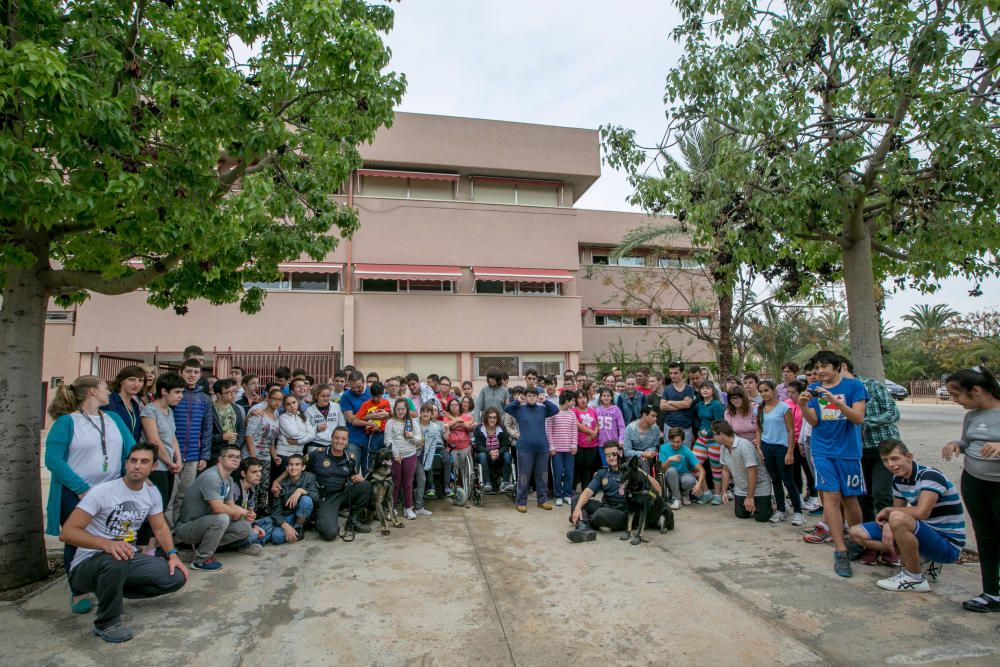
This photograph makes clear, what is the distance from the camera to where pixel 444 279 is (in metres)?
18.7

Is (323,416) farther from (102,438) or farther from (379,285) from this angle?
(379,285)

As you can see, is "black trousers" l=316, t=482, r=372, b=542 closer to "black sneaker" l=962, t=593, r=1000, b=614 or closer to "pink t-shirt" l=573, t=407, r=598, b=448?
"pink t-shirt" l=573, t=407, r=598, b=448

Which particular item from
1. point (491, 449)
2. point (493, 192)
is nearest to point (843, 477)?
point (491, 449)

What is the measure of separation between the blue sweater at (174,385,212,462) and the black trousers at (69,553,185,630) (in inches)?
74.9

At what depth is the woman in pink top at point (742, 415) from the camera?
752cm

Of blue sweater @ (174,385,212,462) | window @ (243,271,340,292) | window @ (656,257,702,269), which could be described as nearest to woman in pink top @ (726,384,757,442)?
blue sweater @ (174,385,212,462)

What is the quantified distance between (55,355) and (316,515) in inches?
629

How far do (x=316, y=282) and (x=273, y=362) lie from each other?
2864mm

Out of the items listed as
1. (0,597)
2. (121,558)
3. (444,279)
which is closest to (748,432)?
(121,558)

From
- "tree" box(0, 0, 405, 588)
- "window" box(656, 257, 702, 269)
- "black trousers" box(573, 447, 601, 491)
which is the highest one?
"window" box(656, 257, 702, 269)

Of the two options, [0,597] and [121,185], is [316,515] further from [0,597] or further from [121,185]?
[121,185]

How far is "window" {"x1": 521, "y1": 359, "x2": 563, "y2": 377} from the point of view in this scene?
64.3ft

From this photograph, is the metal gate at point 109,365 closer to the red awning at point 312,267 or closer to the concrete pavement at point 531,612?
the red awning at point 312,267

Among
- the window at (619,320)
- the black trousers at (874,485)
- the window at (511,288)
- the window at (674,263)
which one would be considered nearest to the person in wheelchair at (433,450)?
the black trousers at (874,485)
